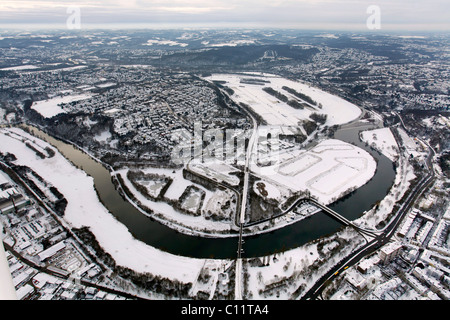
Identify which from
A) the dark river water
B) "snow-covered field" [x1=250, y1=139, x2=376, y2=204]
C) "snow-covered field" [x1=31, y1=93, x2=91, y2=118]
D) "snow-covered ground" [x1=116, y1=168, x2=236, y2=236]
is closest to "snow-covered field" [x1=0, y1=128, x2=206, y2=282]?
the dark river water

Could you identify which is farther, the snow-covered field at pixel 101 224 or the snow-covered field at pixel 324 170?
the snow-covered field at pixel 324 170

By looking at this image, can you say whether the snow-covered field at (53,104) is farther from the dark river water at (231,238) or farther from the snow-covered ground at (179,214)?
the snow-covered ground at (179,214)

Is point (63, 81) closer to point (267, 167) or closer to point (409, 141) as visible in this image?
point (267, 167)

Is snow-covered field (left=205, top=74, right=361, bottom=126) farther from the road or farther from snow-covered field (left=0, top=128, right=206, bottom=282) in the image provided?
snow-covered field (left=0, top=128, right=206, bottom=282)

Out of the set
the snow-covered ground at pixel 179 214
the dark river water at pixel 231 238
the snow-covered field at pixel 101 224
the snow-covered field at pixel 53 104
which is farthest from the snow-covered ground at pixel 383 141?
the snow-covered field at pixel 53 104

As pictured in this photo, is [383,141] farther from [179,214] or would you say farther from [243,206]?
[179,214]
